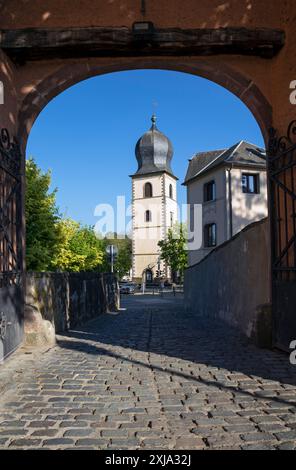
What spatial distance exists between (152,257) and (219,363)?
64.6m

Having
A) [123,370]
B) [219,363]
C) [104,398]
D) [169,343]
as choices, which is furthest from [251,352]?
[104,398]

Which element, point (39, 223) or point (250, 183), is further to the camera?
point (250, 183)

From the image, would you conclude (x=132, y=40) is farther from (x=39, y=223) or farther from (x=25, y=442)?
(x=39, y=223)

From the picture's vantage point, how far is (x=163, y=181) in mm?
72000

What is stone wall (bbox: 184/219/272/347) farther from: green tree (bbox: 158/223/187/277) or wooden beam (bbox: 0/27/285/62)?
green tree (bbox: 158/223/187/277)

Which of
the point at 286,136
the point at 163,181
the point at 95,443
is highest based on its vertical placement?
the point at 163,181

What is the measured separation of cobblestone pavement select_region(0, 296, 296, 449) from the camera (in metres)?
3.39

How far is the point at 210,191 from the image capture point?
3453 cm

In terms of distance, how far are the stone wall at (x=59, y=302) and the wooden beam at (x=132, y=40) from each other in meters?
3.65

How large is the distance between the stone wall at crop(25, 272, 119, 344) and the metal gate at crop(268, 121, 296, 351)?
3.72 m

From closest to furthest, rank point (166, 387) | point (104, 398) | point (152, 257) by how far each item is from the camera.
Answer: point (104, 398)
point (166, 387)
point (152, 257)

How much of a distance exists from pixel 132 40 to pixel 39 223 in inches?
757

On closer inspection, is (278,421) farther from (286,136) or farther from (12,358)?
(286,136)

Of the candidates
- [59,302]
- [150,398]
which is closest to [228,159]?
[59,302]
